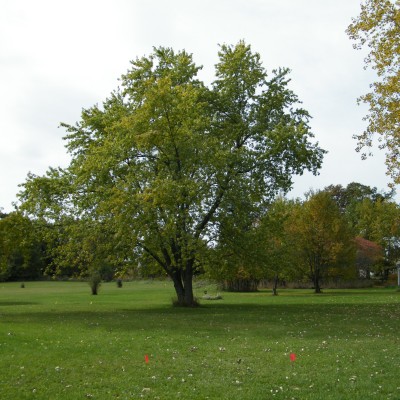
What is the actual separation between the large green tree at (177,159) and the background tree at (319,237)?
25.4m

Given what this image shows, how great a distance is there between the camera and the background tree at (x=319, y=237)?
5453cm

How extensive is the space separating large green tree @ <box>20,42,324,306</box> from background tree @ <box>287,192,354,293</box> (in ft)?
83.2

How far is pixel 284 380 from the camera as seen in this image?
372 inches

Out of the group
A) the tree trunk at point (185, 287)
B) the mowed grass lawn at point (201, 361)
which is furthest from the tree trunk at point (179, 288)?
the mowed grass lawn at point (201, 361)

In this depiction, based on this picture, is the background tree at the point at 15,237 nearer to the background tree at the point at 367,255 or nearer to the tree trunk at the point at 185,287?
the tree trunk at the point at 185,287

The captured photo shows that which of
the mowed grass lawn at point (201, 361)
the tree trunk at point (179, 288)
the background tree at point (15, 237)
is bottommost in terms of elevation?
the mowed grass lawn at point (201, 361)

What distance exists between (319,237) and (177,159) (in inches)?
1262

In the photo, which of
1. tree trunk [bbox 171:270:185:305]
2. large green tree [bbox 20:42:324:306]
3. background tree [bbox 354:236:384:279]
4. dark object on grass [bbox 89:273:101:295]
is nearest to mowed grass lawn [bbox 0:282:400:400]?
large green tree [bbox 20:42:324:306]

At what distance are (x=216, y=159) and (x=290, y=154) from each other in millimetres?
5708

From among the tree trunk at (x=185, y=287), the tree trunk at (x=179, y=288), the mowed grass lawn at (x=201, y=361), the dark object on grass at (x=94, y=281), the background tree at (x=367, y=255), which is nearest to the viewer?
the mowed grass lawn at (x=201, y=361)

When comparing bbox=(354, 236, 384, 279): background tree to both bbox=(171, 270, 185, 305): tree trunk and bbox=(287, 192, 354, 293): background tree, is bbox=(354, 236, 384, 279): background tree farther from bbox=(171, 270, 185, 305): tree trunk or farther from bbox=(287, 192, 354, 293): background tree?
bbox=(171, 270, 185, 305): tree trunk

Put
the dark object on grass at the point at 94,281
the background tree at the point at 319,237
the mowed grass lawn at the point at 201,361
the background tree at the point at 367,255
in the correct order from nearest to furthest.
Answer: the mowed grass lawn at the point at 201,361 < the dark object on grass at the point at 94,281 < the background tree at the point at 319,237 < the background tree at the point at 367,255

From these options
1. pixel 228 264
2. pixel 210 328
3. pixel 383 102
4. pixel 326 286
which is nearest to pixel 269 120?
pixel 228 264

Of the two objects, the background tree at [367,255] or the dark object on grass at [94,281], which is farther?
the background tree at [367,255]
